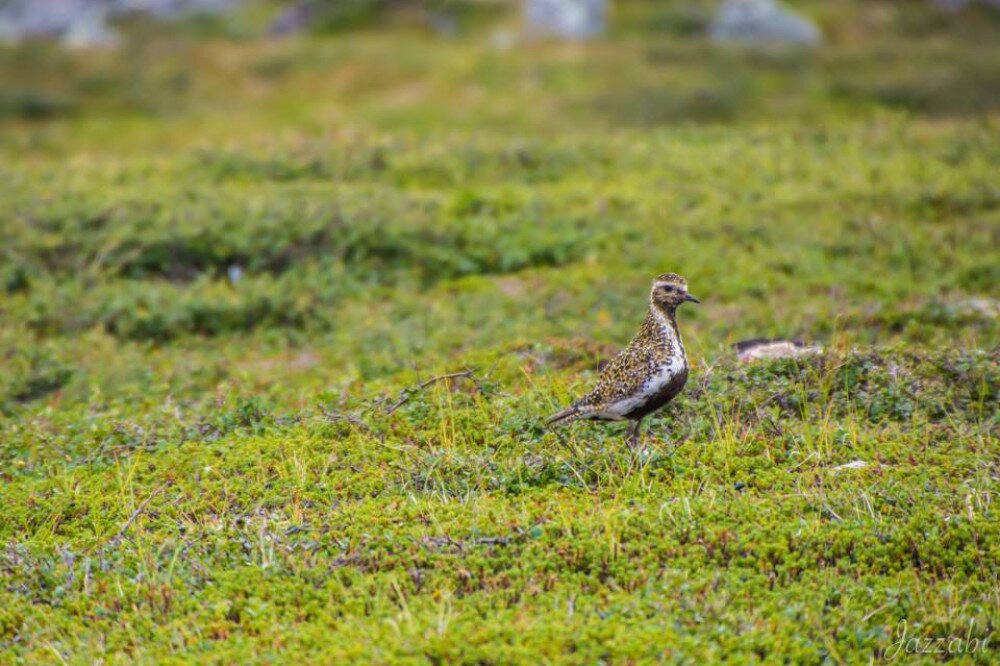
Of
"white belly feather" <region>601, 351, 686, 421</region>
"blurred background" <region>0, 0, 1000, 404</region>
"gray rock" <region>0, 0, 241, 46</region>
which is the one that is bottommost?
"blurred background" <region>0, 0, 1000, 404</region>

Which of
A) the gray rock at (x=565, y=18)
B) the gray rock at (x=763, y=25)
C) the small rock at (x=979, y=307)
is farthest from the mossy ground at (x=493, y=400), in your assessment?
the gray rock at (x=565, y=18)

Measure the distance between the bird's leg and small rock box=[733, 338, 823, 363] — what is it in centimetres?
178

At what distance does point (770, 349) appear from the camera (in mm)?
10391

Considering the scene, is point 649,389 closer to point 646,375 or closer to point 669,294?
point 646,375

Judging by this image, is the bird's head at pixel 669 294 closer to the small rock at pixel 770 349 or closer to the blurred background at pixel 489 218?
the small rock at pixel 770 349

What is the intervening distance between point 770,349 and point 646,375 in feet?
9.60

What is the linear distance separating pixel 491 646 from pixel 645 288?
945cm

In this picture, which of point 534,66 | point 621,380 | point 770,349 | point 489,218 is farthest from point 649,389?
point 534,66

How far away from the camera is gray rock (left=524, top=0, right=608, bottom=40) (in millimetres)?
41625

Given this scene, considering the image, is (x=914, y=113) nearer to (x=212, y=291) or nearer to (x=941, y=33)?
(x=941, y=33)

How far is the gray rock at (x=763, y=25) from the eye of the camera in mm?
40594

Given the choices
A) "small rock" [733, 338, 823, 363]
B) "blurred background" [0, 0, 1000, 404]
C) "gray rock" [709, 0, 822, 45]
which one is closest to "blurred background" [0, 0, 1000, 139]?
"gray rock" [709, 0, 822, 45]

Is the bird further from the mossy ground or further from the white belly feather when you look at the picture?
the mossy ground

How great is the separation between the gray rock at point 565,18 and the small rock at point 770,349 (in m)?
32.0
